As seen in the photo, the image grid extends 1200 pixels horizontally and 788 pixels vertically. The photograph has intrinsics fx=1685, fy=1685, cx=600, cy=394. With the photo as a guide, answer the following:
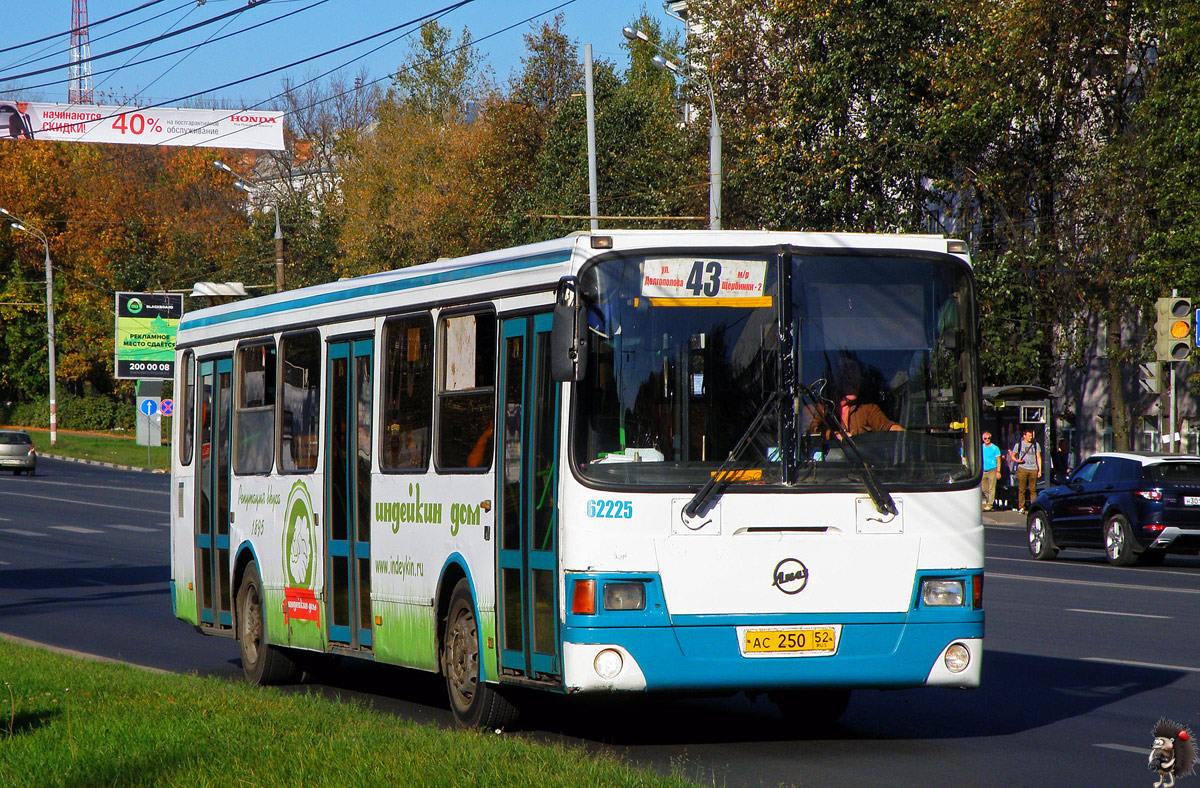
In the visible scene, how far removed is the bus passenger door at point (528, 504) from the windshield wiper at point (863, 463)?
1.34 meters

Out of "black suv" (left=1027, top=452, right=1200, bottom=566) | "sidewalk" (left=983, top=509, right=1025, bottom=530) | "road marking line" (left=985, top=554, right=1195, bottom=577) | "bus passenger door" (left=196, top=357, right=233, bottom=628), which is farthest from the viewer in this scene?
"sidewalk" (left=983, top=509, right=1025, bottom=530)

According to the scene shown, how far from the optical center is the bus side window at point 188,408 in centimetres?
1430

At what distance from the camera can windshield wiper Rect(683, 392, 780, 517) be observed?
8.46 meters

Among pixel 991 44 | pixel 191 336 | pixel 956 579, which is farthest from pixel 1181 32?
pixel 956 579

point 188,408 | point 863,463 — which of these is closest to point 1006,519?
point 188,408

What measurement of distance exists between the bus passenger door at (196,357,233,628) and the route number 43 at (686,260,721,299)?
5.87 m

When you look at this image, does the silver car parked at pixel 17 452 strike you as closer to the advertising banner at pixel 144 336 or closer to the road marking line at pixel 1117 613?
the advertising banner at pixel 144 336

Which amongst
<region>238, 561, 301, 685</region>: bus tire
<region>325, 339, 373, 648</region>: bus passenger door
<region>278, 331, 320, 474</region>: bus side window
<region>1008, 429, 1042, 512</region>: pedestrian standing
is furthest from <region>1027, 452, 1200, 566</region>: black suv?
<region>325, 339, 373, 648</region>: bus passenger door

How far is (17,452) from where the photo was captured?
55156mm

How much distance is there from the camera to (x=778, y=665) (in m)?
8.56

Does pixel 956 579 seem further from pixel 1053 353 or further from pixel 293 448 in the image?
pixel 1053 353

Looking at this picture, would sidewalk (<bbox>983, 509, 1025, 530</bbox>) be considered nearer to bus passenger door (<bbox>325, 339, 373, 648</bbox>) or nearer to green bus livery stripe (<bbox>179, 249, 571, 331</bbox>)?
green bus livery stripe (<bbox>179, 249, 571, 331</bbox>)

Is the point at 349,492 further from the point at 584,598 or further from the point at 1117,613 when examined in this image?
the point at 1117,613

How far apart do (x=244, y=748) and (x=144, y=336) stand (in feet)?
191
